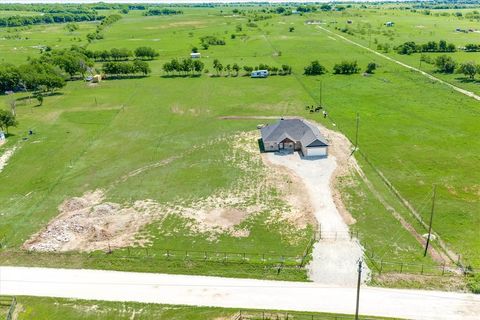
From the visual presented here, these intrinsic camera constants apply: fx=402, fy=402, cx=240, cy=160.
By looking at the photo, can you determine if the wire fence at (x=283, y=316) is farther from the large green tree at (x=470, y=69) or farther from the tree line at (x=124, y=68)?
the tree line at (x=124, y=68)

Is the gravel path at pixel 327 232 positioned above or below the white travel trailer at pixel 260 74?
below

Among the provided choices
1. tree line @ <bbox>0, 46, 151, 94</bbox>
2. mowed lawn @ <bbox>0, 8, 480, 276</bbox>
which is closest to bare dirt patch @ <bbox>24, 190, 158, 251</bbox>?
mowed lawn @ <bbox>0, 8, 480, 276</bbox>

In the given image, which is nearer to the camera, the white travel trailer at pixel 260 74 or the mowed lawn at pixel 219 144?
the mowed lawn at pixel 219 144

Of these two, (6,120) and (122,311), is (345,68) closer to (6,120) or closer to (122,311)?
(6,120)

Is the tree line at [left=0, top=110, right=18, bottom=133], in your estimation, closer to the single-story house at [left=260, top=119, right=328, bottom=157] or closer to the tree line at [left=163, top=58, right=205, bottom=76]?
the single-story house at [left=260, top=119, right=328, bottom=157]

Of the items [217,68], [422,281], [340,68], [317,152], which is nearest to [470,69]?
[340,68]

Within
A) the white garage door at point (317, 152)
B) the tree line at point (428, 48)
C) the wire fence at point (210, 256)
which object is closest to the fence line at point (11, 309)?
the wire fence at point (210, 256)

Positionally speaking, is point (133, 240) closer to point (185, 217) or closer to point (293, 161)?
point (185, 217)
